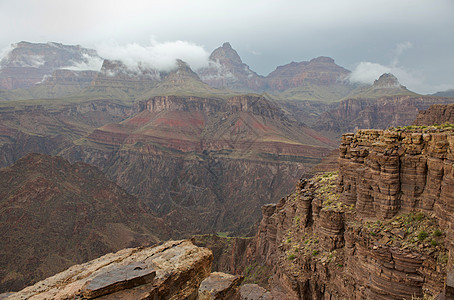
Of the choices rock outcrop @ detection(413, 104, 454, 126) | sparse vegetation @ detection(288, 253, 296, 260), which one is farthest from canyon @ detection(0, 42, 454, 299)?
rock outcrop @ detection(413, 104, 454, 126)

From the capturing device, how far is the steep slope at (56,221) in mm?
61938

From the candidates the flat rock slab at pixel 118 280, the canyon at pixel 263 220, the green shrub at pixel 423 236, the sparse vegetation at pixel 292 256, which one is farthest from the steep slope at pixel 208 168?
the flat rock slab at pixel 118 280

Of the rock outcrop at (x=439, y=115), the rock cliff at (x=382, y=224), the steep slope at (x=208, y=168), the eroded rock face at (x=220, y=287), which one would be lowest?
the steep slope at (x=208, y=168)

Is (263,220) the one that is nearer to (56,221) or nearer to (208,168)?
(56,221)

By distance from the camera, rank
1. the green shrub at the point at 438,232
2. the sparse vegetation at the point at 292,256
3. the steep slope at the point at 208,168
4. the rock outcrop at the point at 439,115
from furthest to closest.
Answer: the steep slope at the point at 208,168 → the rock outcrop at the point at 439,115 → the sparse vegetation at the point at 292,256 → the green shrub at the point at 438,232

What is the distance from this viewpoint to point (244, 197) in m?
154

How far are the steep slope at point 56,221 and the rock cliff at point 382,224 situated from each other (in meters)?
57.9

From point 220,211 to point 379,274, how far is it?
12658 cm

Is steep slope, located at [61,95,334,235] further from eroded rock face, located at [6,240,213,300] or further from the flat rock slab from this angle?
the flat rock slab

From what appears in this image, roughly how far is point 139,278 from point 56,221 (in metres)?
75.3

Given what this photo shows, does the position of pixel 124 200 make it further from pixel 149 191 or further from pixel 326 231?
pixel 326 231

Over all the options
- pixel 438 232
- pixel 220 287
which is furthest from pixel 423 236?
pixel 220 287

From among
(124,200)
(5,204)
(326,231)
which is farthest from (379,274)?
(124,200)

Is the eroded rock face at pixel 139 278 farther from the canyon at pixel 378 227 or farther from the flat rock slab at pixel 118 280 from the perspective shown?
the canyon at pixel 378 227
